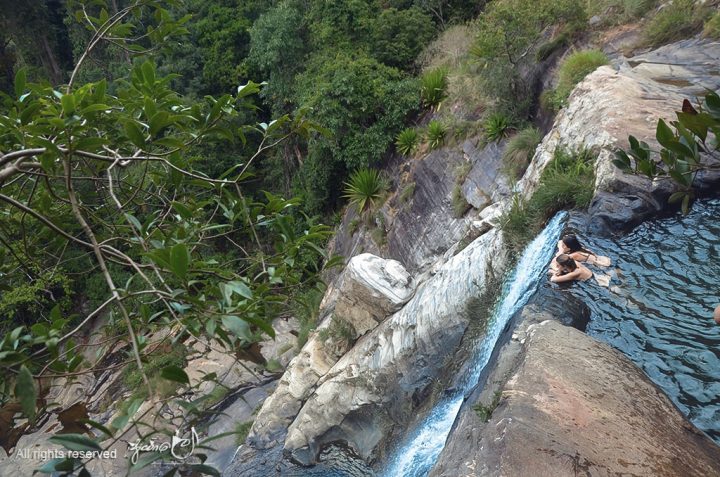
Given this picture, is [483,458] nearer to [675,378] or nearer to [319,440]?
[675,378]

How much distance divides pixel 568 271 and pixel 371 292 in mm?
3665

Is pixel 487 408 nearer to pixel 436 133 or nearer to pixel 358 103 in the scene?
pixel 436 133

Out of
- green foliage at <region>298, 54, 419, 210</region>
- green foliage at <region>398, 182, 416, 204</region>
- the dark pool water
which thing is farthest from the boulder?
green foliage at <region>298, 54, 419, 210</region>

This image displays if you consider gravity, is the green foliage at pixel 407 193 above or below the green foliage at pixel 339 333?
above

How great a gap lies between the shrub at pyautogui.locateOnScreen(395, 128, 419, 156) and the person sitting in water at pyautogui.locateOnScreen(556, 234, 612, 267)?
7.77 m

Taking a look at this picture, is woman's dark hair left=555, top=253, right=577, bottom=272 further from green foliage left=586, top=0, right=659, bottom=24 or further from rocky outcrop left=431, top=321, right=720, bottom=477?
green foliage left=586, top=0, right=659, bottom=24

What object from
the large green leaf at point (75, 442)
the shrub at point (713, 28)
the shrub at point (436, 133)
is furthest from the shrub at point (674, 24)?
the large green leaf at point (75, 442)

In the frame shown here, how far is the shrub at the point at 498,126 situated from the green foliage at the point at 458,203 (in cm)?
133

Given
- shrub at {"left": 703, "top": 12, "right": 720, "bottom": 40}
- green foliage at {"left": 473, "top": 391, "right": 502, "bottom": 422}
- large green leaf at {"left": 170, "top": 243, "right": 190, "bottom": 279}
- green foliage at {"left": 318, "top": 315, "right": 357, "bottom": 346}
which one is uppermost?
large green leaf at {"left": 170, "top": 243, "right": 190, "bottom": 279}

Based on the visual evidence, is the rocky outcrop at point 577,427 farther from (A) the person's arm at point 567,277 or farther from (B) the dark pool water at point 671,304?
(A) the person's arm at point 567,277

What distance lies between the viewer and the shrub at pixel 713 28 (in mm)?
8562

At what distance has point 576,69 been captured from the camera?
9062 millimetres

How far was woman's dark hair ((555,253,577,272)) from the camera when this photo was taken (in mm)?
5090

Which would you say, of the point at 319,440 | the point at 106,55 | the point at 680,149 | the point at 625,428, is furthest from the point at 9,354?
the point at 106,55
